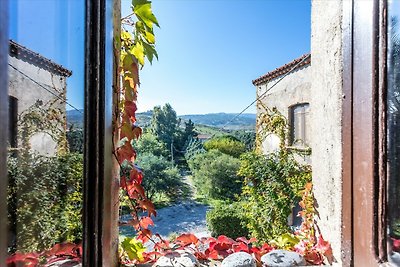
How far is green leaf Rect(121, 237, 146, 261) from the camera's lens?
869mm

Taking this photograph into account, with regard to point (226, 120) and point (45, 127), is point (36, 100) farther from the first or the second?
point (226, 120)

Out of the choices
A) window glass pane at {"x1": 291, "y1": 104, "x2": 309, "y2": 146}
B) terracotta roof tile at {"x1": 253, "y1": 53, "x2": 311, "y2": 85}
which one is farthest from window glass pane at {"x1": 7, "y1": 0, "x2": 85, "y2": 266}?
terracotta roof tile at {"x1": 253, "y1": 53, "x2": 311, "y2": 85}

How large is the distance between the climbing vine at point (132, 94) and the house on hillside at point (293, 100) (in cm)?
320

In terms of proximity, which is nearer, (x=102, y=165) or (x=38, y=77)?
(x=38, y=77)

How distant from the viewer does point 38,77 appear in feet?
1.17

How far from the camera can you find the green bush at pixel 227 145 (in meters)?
7.46

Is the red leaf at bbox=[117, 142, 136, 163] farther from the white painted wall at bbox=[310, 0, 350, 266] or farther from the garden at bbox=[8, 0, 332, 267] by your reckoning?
Answer: the white painted wall at bbox=[310, 0, 350, 266]

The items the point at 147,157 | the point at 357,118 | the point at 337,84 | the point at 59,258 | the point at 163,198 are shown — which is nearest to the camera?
the point at 59,258

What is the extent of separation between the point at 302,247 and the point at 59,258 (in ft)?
2.65

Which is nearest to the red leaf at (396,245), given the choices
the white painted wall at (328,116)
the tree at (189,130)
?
the white painted wall at (328,116)

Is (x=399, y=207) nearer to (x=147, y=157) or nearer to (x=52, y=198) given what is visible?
(x=52, y=198)

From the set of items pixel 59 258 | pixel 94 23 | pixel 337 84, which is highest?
pixel 94 23

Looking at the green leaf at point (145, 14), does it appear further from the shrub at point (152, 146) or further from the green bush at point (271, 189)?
the shrub at point (152, 146)

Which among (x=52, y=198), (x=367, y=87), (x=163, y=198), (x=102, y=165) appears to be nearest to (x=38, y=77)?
(x=52, y=198)
